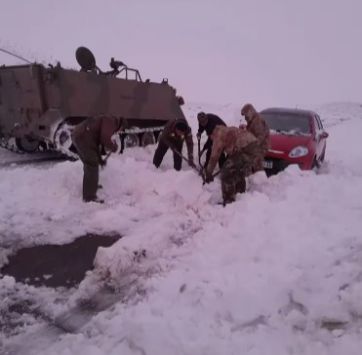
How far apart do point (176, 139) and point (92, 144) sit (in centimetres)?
245

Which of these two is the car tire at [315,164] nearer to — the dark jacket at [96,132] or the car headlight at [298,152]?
the car headlight at [298,152]

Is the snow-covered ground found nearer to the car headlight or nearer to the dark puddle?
the dark puddle

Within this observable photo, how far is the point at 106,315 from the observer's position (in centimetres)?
389

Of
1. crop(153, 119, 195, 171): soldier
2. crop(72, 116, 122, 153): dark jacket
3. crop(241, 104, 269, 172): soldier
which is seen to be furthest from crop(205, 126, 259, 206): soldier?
crop(153, 119, 195, 171): soldier

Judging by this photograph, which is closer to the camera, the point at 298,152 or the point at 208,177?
the point at 208,177

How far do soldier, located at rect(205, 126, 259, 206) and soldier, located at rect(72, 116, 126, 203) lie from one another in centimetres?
156

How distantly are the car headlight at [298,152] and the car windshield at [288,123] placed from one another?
65cm

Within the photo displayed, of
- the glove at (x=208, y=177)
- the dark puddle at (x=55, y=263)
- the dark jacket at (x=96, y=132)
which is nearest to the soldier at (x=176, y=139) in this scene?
the glove at (x=208, y=177)

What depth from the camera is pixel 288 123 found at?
32.9ft

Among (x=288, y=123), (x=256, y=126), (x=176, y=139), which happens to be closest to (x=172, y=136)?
(x=176, y=139)

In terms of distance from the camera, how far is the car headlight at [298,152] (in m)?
8.99

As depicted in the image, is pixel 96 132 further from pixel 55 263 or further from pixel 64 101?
pixel 64 101

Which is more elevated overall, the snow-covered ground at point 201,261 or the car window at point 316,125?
the car window at point 316,125

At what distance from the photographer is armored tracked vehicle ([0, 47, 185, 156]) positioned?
10281mm
